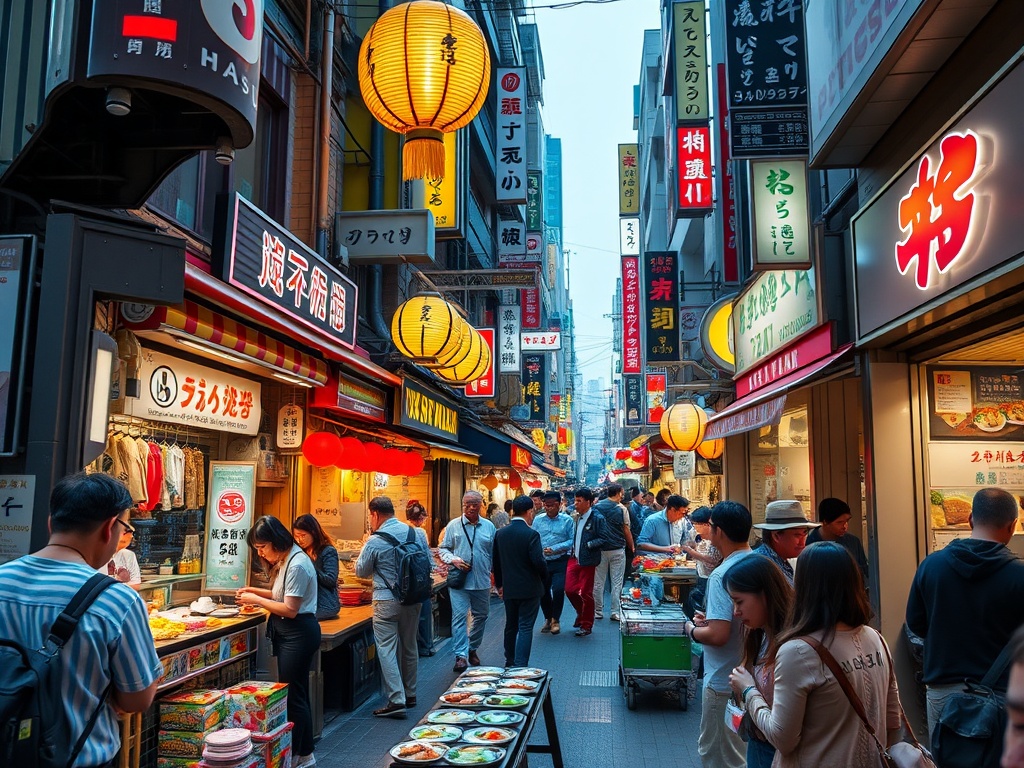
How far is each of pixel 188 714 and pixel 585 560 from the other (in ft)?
25.4

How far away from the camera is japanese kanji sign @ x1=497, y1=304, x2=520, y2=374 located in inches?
927

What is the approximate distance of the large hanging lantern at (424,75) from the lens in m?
6.91

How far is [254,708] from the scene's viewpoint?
6.08 meters

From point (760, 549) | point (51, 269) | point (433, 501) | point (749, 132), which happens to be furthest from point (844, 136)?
point (433, 501)

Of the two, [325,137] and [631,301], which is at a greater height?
[631,301]

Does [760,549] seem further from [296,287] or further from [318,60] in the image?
[318,60]

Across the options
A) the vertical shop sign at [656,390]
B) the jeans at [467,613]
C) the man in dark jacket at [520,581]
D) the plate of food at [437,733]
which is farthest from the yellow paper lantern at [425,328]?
the vertical shop sign at [656,390]

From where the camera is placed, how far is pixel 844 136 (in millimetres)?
7168

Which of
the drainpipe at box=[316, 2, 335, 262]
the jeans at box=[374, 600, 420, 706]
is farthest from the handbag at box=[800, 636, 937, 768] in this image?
the drainpipe at box=[316, 2, 335, 262]

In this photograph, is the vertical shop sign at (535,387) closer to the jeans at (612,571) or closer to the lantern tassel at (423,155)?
the jeans at (612,571)

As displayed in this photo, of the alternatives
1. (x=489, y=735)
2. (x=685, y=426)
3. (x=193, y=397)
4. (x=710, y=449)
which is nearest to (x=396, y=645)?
(x=193, y=397)

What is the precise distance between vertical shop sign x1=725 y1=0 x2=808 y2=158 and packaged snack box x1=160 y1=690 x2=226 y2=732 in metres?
7.10

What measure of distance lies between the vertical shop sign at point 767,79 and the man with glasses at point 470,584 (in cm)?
542

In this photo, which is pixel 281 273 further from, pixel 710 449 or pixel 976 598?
pixel 710 449
